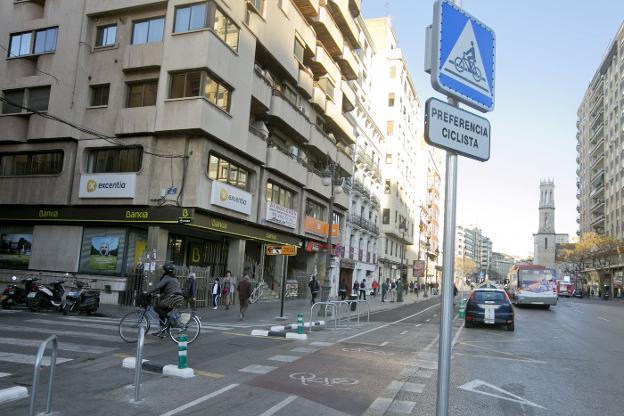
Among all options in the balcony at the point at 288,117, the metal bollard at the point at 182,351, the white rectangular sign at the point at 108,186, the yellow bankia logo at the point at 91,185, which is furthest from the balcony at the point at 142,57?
the metal bollard at the point at 182,351

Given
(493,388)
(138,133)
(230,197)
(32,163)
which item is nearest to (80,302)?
(138,133)

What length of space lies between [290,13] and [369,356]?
24852 mm

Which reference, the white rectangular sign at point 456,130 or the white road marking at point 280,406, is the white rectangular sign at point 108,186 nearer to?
the white road marking at point 280,406

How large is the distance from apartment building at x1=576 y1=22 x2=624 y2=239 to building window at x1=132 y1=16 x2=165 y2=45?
2987 inches

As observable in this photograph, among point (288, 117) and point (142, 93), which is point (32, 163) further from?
point (288, 117)

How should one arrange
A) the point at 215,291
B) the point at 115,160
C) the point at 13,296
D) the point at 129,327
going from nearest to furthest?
1. the point at 129,327
2. the point at 13,296
3. the point at 215,291
4. the point at 115,160

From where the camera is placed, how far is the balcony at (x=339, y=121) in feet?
123

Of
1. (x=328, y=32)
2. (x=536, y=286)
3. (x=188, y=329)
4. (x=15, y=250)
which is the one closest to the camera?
(x=188, y=329)

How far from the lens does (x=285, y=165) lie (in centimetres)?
3069

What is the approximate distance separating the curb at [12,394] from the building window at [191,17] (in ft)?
62.3

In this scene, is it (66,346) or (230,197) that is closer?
(66,346)

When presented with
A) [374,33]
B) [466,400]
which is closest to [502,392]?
[466,400]

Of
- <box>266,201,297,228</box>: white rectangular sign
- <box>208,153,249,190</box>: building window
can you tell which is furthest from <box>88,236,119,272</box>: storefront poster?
<box>266,201,297,228</box>: white rectangular sign

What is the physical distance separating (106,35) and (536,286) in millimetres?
30423
